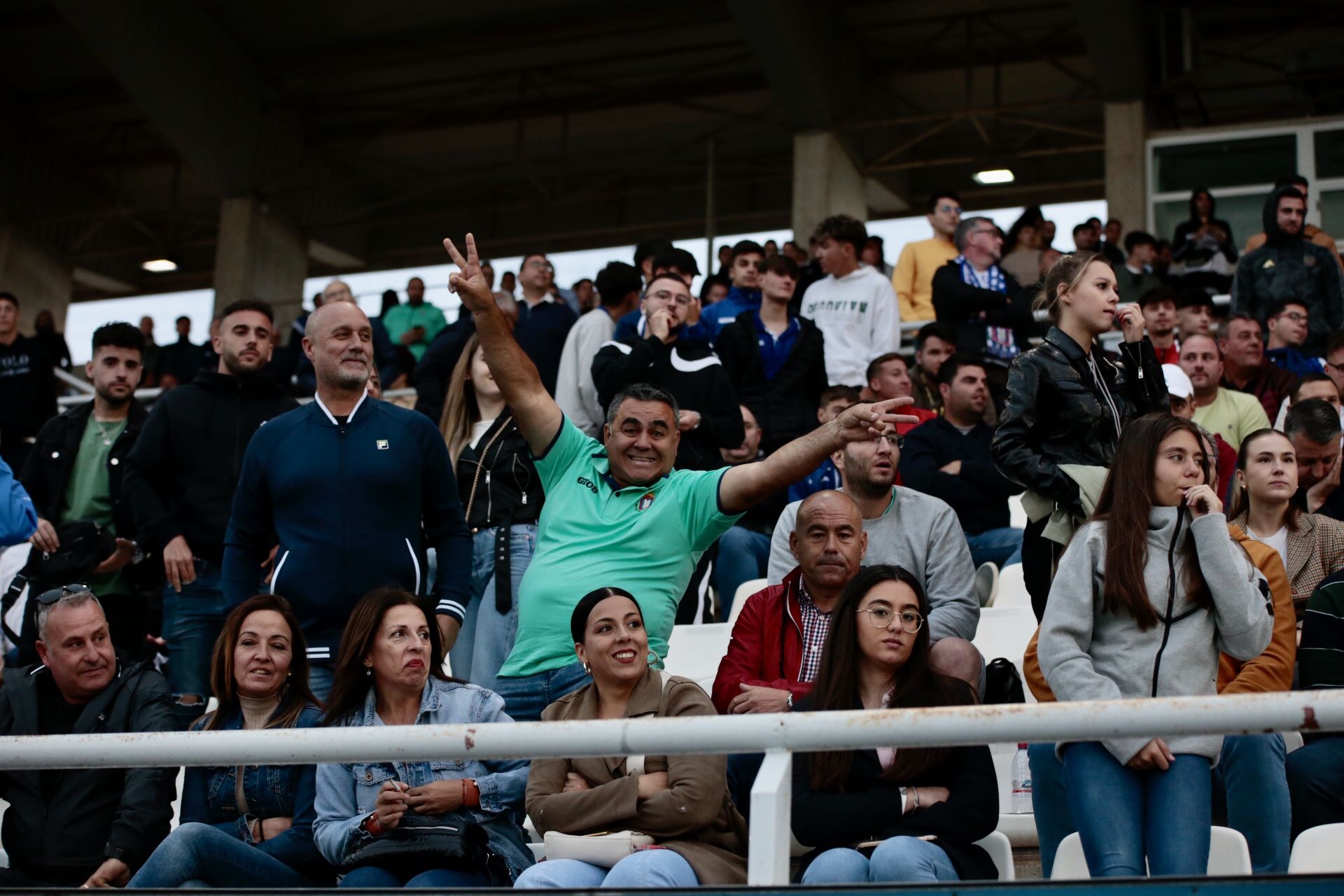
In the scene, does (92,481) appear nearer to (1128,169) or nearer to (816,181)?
(816,181)

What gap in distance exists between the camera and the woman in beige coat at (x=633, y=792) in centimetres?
391

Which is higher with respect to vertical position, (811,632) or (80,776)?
(811,632)

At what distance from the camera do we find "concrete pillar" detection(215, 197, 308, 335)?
64.2 feet

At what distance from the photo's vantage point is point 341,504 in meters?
5.06

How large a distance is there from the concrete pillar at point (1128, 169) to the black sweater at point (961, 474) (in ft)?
30.5

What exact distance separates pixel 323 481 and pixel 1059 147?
15489mm

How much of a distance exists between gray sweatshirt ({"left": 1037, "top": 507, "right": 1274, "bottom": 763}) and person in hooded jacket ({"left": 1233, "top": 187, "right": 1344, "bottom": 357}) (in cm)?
644

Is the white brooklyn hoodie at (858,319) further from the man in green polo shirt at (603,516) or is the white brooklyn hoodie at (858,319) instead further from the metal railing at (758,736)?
the metal railing at (758,736)

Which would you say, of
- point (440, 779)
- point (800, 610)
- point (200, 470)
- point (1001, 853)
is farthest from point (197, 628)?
point (1001, 853)

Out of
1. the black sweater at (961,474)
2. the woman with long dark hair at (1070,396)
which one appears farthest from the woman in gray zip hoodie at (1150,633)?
the black sweater at (961,474)

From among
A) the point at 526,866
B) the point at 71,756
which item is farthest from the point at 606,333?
the point at 71,756

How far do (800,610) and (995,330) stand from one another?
500 centimetres

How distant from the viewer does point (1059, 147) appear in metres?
19.1

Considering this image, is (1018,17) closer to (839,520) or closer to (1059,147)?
(1059,147)
